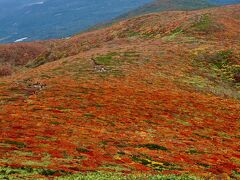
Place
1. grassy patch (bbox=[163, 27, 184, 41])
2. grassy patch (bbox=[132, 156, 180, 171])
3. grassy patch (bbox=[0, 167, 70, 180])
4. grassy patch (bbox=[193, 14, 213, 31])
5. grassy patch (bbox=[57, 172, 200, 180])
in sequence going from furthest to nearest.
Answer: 1. grassy patch (bbox=[193, 14, 213, 31])
2. grassy patch (bbox=[163, 27, 184, 41])
3. grassy patch (bbox=[132, 156, 180, 171])
4. grassy patch (bbox=[57, 172, 200, 180])
5. grassy patch (bbox=[0, 167, 70, 180])

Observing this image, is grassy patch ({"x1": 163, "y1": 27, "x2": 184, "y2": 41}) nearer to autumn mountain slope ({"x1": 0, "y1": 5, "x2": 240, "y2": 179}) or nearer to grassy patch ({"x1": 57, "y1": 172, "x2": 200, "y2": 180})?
autumn mountain slope ({"x1": 0, "y1": 5, "x2": 240, "y2": 179})

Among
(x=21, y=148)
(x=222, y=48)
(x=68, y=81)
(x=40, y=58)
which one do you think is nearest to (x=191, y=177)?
(x=21, y=148)

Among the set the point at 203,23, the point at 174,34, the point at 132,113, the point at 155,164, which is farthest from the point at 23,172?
the point at 203,23

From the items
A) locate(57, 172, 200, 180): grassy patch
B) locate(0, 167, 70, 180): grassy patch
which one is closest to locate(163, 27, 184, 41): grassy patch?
locate(57, 172, 200, 180): grassy patch

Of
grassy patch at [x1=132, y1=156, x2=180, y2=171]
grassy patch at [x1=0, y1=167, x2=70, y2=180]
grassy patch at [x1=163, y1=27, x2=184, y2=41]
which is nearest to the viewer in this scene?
grassy patch at [x1=0, y1=167, x2=70, y2=180]

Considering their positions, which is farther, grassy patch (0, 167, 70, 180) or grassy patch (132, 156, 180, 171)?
grassy patch (132, 156, 180, 171)

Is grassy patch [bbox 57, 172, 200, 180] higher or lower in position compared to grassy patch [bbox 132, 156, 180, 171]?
higher

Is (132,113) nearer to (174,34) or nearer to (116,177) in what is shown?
(116,177)

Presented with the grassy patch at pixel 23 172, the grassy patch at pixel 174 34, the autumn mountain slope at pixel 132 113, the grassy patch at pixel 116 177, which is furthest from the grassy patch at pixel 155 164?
the grassy patch at pixel 174 34

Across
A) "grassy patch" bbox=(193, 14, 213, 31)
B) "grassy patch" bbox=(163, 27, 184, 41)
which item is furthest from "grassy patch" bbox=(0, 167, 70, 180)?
"grassy patch" bbox=(193, 14, 213, 31)

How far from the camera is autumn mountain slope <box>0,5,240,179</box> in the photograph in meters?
30.1

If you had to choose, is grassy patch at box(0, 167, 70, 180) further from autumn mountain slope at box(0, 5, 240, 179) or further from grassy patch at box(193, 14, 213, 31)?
grassy patch at box(193, 14, 213, 31)

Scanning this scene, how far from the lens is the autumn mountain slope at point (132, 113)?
3008 centimetres

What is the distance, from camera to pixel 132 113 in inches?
1871
